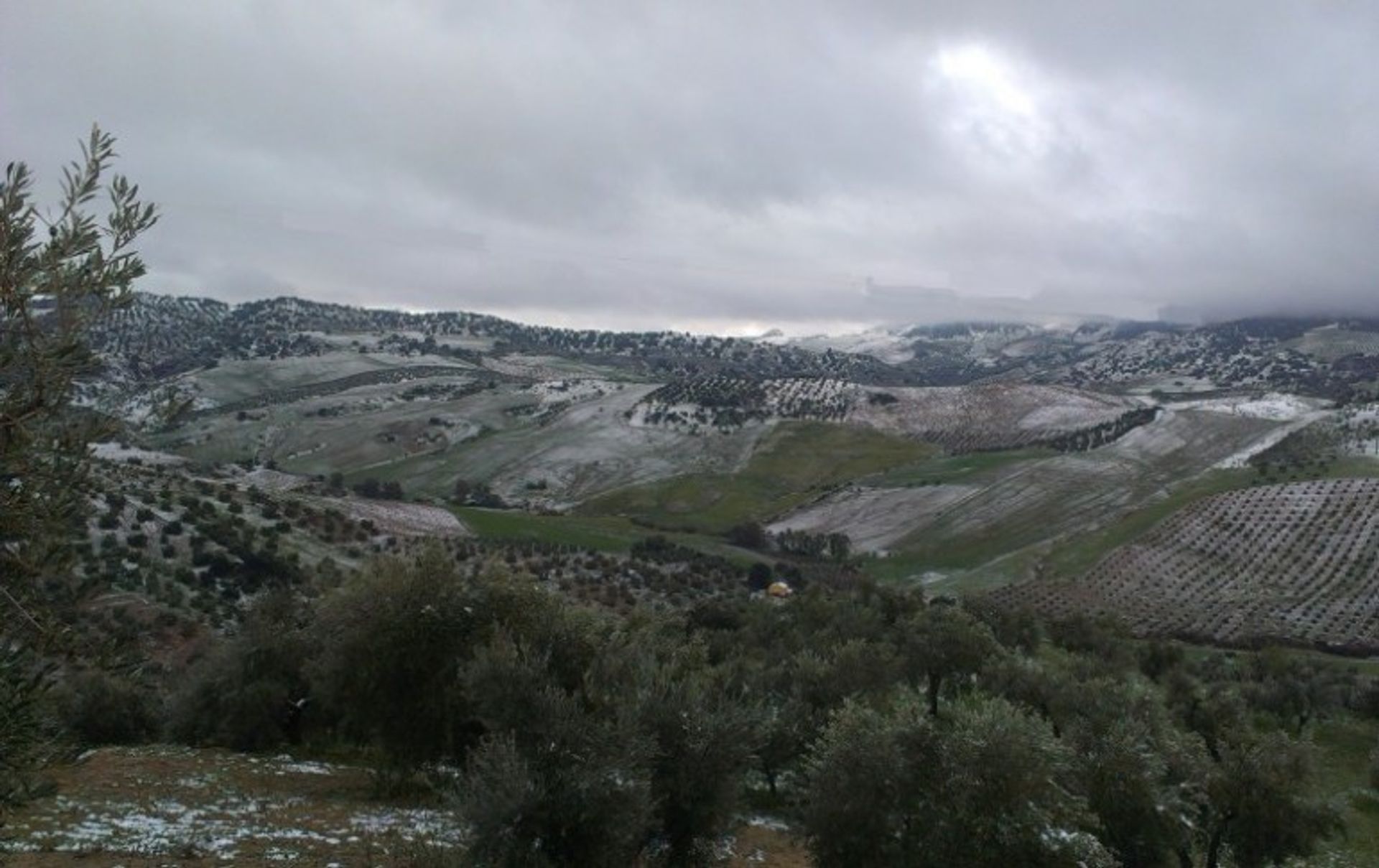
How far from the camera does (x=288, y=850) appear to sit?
22.3 m

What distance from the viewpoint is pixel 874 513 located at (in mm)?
169125

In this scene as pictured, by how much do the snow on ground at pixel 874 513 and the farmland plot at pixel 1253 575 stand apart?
3683 centimetres

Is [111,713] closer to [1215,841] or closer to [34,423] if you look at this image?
[34,423]

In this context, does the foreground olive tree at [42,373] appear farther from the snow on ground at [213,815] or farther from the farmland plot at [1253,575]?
the farmland plot at [1253,575]

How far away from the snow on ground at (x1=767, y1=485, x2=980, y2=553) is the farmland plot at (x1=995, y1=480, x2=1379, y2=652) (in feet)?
121

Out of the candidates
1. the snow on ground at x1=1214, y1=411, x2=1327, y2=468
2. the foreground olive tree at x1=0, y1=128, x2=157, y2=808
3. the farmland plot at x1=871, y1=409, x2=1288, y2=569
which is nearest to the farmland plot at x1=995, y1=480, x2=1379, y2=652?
the farmland plot at x1=871, y1=409, x2=1288, y2=569

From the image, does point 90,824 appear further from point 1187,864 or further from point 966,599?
point 966,599

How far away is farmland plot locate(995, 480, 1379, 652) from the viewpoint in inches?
4119

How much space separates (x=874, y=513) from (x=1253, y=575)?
63855 millimetres

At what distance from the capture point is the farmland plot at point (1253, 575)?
343ft

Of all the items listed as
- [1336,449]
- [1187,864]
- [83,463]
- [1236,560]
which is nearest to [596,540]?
[1236,560]

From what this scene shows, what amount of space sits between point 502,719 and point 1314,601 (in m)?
121

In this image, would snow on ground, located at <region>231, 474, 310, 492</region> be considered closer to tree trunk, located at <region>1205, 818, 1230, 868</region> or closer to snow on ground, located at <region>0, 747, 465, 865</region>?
snow on ground, located at <region>0, 747, 465, 865</region>

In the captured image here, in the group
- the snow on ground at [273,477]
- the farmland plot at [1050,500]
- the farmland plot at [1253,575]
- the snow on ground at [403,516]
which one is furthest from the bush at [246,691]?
the snow on ground at [273,477]
